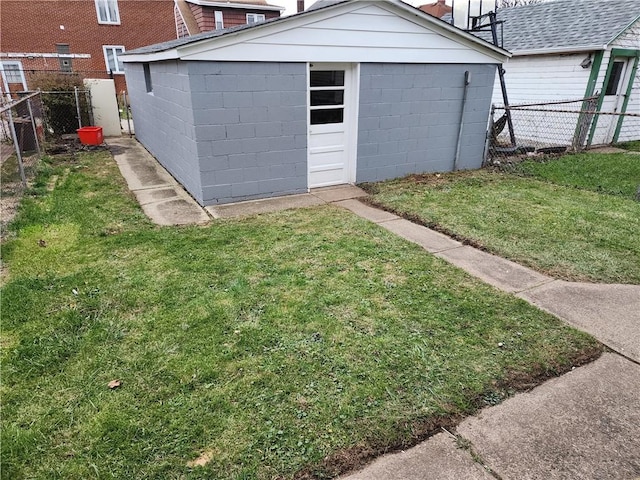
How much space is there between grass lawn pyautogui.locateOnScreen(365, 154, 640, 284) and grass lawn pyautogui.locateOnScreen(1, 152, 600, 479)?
3.74 feet

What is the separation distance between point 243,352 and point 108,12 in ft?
89.2

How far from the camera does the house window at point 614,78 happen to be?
37.1 feet

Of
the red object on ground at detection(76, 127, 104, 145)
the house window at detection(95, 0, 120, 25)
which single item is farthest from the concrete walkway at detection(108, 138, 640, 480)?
the house window at detection(95, 0, 120, 25)

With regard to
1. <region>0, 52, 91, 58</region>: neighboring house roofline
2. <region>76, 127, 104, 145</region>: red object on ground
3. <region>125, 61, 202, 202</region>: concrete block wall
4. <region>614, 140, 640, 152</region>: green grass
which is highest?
<region>0, 52, 91, 58</region>: neighboring house roofline

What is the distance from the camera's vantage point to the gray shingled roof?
10.7 metres

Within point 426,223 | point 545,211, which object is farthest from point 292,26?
point 545,211

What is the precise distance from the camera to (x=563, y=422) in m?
2.56

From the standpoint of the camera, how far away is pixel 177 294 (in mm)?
3938

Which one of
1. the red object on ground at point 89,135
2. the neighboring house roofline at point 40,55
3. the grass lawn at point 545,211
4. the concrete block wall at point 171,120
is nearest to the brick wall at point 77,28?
the neighboring house roofline at point 40,55

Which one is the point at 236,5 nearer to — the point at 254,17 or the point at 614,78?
the point at 254,17

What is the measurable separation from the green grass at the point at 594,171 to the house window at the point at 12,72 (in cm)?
2521

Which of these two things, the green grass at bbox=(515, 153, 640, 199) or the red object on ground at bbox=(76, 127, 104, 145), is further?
the red object on ground at bbox=(76, 127, 104, 145)

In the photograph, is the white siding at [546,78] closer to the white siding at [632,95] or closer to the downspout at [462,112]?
the white siding at [632,95]

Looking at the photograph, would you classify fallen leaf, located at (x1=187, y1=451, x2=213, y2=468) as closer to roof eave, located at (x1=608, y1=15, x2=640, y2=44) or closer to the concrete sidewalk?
the concrete sidewalk
